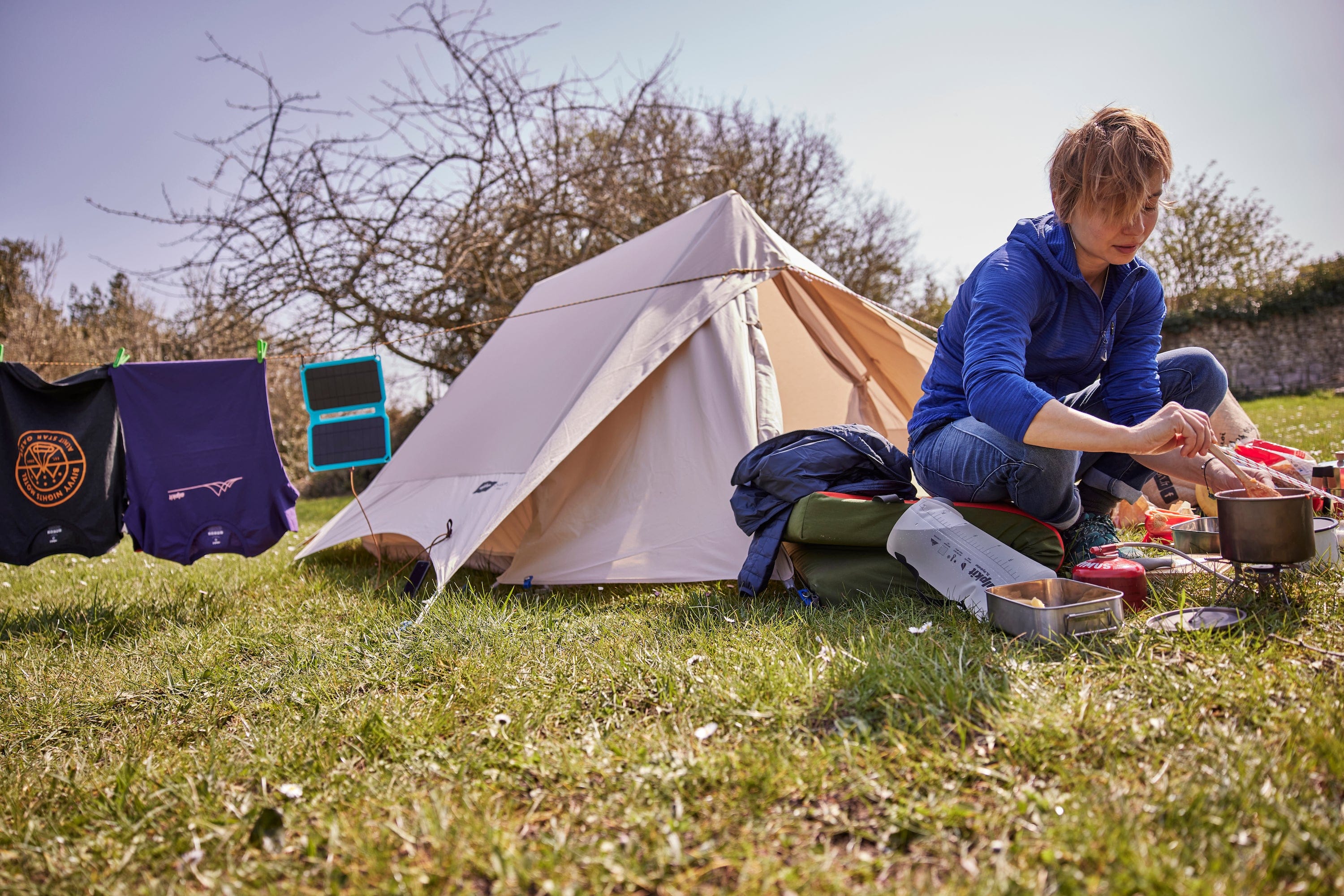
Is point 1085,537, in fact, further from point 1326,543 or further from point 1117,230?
point 1117,230

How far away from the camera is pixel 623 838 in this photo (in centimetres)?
117

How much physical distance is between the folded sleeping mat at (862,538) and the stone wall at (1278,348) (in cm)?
1419

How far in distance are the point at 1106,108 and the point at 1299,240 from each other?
2065cm

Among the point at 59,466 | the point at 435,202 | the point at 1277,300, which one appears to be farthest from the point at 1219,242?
the point at 59,466

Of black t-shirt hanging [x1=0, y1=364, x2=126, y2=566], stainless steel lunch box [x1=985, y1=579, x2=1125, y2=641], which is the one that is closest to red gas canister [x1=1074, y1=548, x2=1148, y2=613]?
stainless steel lunch box [x1=985, y1=579, x2=1125, y2=641]

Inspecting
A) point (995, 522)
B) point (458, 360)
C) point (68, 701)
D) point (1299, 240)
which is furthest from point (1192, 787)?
point (1299, 240)

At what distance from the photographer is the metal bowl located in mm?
2137

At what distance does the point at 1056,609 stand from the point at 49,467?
11.0ft

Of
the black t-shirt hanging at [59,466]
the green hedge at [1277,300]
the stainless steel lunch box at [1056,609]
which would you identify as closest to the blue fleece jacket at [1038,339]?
the stainless steel lunch box at [1056,609]

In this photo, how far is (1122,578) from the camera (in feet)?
6.16

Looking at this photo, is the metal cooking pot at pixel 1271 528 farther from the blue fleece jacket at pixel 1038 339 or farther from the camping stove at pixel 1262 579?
the blue fleece jacket at pixel 1038 339

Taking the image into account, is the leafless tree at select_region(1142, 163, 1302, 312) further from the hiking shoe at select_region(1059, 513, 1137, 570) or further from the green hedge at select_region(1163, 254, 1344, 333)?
the hiking shoe at select_region(1059, 513, 1137, 570)

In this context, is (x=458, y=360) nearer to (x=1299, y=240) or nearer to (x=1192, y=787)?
(x=1192, y=787)

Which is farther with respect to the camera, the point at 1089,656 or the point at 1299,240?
the point at 1299,240
